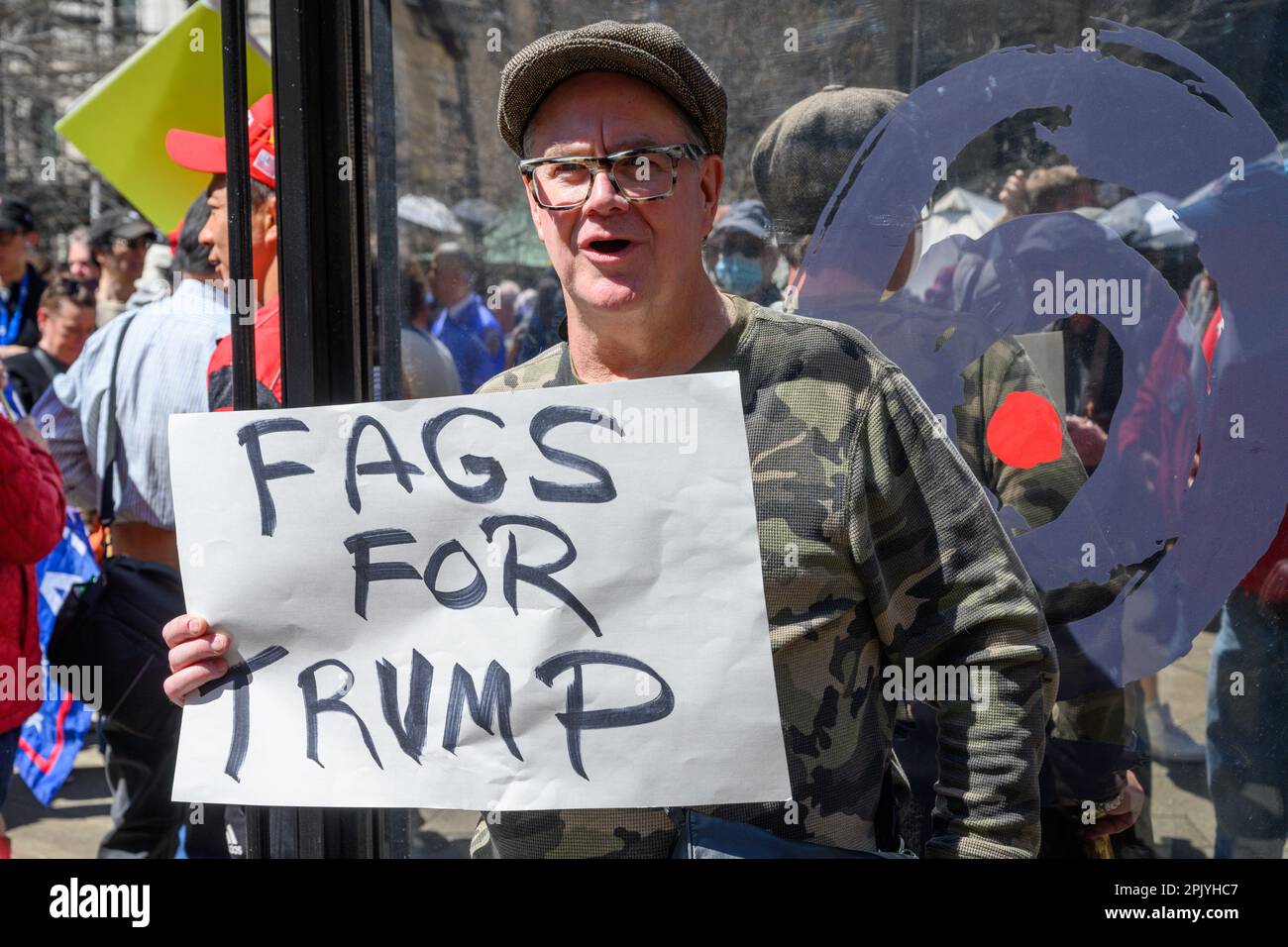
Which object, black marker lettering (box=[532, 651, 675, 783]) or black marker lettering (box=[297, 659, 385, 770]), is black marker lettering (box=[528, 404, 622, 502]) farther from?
black marker lettering (box=[297, 659, 385, 770])

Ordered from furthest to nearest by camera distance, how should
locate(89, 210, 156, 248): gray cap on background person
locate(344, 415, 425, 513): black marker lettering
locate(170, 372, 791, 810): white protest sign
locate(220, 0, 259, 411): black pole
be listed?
locate(89, 210, 156, 248): gray cap on background person, locate(220, 0, 259, 411): black pole, locate(344, 415, 425, 513): black marker lettering, locate(170, 372, 791, 810): white protest sign

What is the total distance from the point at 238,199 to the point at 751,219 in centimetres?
91

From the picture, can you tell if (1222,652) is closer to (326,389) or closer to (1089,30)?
(1089,30)

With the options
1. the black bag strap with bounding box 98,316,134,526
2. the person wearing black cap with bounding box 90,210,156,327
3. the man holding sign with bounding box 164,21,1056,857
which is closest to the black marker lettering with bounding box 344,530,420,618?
the man holding sign with bounding box 164,21,1056,857

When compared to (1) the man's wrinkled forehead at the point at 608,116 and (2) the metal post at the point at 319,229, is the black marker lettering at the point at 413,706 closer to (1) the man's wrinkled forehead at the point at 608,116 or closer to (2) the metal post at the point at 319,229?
(2) the metal post at the point at 319,229

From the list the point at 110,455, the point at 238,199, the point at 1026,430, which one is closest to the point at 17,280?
the point at 110,455

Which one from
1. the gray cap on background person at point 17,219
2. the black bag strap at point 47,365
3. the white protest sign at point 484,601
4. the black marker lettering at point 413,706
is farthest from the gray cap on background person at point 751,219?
the gray cap on background person at point 17,219

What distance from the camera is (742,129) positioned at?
224cm

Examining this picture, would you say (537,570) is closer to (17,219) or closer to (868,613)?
(868,613)

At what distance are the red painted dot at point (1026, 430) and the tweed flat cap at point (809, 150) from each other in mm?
497

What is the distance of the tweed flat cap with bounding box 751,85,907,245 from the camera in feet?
7.22

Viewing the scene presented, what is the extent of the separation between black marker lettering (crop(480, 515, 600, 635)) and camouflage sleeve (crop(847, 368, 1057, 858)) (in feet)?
1.20

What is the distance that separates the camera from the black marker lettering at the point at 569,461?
1560 mm
